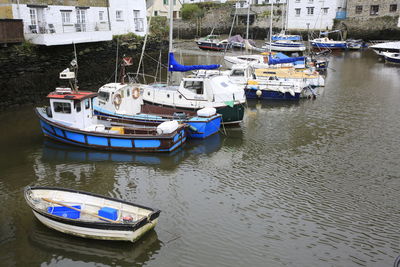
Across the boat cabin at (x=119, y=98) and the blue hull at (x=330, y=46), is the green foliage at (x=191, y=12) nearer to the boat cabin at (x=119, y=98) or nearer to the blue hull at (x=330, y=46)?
the blue hull at (x=330, y=46)

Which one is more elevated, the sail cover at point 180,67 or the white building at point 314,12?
the white building at point 314,12

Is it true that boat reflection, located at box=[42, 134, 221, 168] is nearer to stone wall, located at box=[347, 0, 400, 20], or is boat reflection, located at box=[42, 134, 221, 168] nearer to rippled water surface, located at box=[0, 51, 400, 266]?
rippled water surface, located at box=[0, 51, 400, 266]

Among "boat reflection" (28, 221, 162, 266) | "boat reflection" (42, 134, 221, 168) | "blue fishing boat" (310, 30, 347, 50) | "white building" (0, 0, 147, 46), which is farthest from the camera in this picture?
"blue fishing boat" (310, 30, 347, 50)

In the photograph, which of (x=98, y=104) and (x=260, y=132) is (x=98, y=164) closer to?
(x=98, y=104)

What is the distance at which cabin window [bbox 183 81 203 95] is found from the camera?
19906mm

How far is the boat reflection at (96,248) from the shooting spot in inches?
374

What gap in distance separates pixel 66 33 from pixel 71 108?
9.93 metres

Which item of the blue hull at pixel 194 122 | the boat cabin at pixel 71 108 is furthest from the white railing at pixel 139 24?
the boat cabin at pixel 71 108

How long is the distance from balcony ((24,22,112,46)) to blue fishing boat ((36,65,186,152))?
8.25m

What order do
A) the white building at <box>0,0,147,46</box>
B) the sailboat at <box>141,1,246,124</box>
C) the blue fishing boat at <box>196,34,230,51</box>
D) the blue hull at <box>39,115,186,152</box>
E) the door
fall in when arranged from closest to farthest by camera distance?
the blue hull at <box>39,115,186,152</box> < the sailboat at <box>141,1,246,124</box> < the white building at <box>0,0,147,46</box> < the door < the blue fishing boat at <box>196,34,230,51</box>

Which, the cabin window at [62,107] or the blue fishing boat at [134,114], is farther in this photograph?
the blue fishing boat at [134,114]

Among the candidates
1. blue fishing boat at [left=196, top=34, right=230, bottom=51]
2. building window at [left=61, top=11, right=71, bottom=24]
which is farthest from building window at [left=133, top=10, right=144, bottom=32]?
blue fishing boat at [left=196, top=34, right=230, bottom=51]

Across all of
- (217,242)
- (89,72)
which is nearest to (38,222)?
(217,242)

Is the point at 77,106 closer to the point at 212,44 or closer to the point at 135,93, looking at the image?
the point at 135,93
